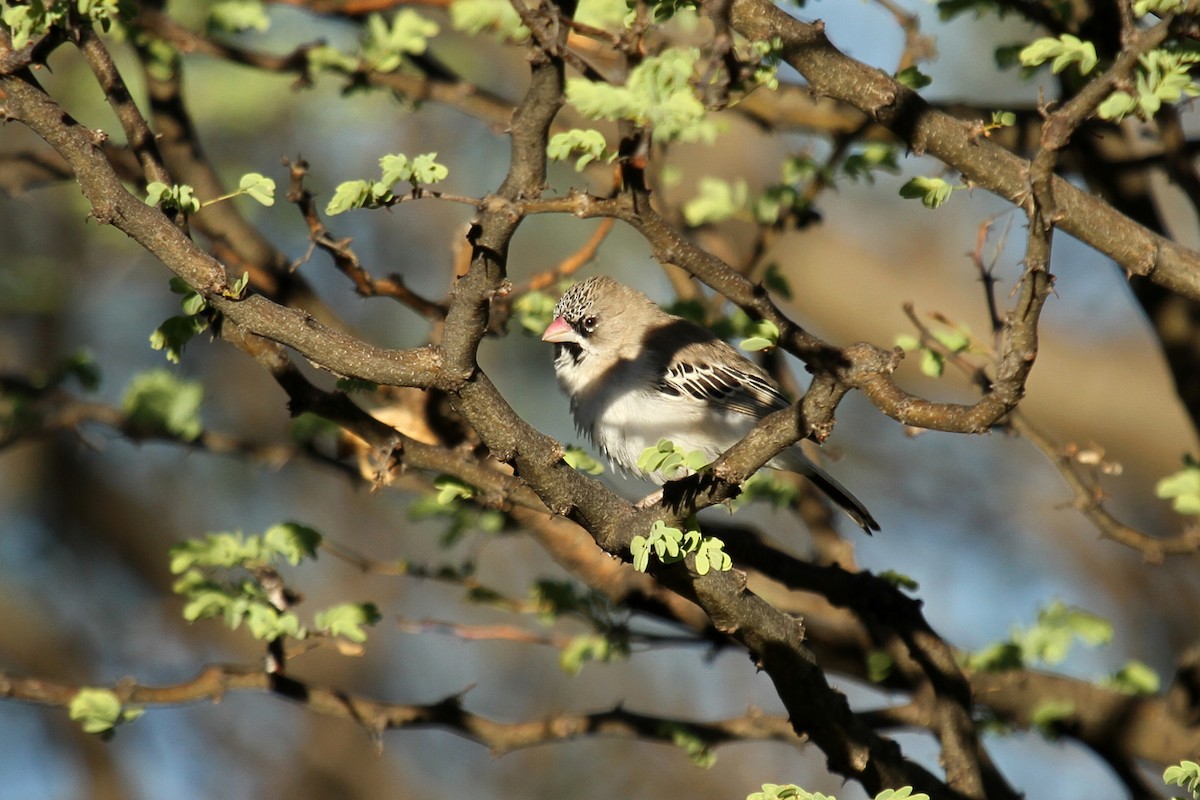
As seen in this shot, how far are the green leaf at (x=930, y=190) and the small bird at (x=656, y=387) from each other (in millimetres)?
2336

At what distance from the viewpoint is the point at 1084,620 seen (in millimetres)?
4699

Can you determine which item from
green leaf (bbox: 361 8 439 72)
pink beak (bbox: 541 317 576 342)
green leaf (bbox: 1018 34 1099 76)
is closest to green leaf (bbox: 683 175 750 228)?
pink beak (bbox: 541 317 576 342)

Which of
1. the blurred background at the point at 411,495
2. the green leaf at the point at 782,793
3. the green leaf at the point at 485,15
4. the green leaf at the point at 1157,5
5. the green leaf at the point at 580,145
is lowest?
the blurred background at the point at 411,495

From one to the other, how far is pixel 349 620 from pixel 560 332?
233cm

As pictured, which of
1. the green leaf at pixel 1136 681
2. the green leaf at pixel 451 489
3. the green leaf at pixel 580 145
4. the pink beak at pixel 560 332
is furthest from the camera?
the pink beak at pixel 560 332

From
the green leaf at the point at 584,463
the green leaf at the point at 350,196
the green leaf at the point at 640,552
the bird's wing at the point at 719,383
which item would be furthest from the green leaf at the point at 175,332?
the bird's wing at the point at 719,383

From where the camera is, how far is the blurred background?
29.7ft

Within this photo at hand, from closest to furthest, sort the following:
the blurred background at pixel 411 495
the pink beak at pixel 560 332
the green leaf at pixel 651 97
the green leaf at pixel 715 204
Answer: the green leaf at pixel 651 97 → the green leaf at pixel 715 204 → the pink beak at pixel 560 332 → the blurred background at pixel 411 495

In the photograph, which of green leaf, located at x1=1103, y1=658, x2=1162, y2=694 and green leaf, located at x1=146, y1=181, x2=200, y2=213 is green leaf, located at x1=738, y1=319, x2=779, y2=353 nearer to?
green leaf, located at x1=146, y1=181, x2=200, y2=213

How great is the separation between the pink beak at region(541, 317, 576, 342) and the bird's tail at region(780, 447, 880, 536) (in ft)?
4.06

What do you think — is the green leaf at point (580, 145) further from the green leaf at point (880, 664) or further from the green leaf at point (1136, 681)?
the green leaf at point (1136, 681)

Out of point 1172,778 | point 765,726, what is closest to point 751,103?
point 765,726

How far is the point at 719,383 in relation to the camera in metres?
5.91

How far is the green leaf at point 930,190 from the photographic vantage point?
3154 mm
